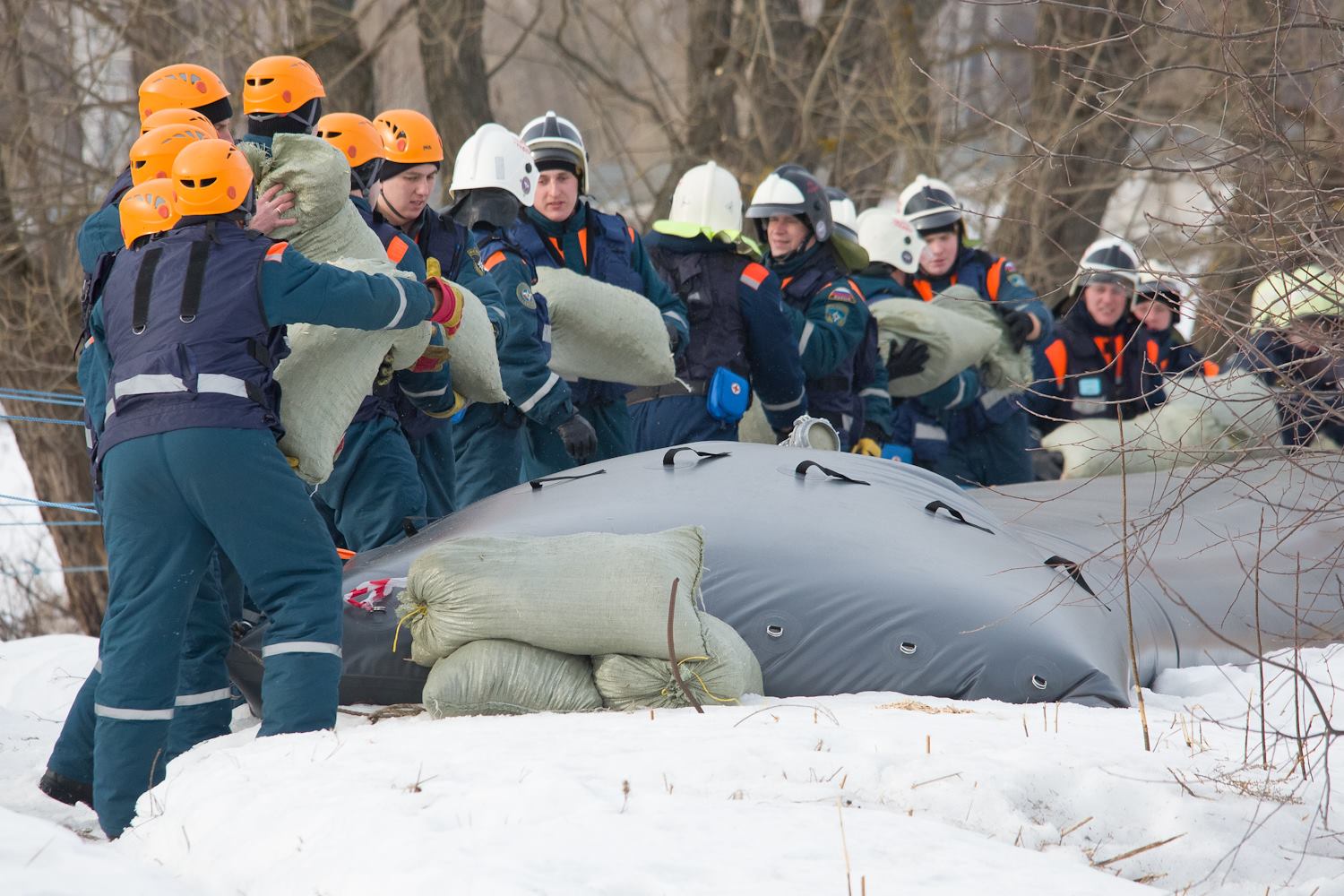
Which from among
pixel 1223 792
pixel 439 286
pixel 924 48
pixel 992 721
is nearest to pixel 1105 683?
pixel 992 721

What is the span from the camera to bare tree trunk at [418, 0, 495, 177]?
461 inches

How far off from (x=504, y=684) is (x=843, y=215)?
444 cm

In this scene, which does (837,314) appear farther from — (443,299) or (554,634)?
(554,634)

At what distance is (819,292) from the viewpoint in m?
6.92

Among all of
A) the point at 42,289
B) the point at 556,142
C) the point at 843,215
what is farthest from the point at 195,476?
the point at 42,289

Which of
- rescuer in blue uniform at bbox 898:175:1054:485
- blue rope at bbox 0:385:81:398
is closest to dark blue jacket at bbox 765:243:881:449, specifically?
rescuer in blue uniform at bbox 898:175:1054:485

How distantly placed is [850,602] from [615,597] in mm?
774

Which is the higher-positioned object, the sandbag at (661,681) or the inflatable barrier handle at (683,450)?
the inflatable barrier handle at (683,450)

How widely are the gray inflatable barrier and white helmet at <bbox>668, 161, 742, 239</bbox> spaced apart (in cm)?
141

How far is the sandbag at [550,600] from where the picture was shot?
13.6 ft

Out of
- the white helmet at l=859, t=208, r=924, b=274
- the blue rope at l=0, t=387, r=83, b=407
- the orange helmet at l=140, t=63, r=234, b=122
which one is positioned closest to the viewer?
the orange helmet at l=140, t=63, r=234, b=122

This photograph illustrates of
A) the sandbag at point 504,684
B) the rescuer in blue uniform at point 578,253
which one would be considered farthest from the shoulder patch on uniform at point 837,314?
the sandbag at point 504,684

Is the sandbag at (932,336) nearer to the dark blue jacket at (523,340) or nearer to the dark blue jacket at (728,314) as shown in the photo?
the dark blue jacket at (728,314)

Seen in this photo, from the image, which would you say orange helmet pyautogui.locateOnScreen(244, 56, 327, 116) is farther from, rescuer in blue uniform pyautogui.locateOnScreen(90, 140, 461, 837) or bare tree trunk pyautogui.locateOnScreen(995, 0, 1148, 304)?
bare tree trunk pyautogui.locateOnScreen(995, 0, 1148, 304)
